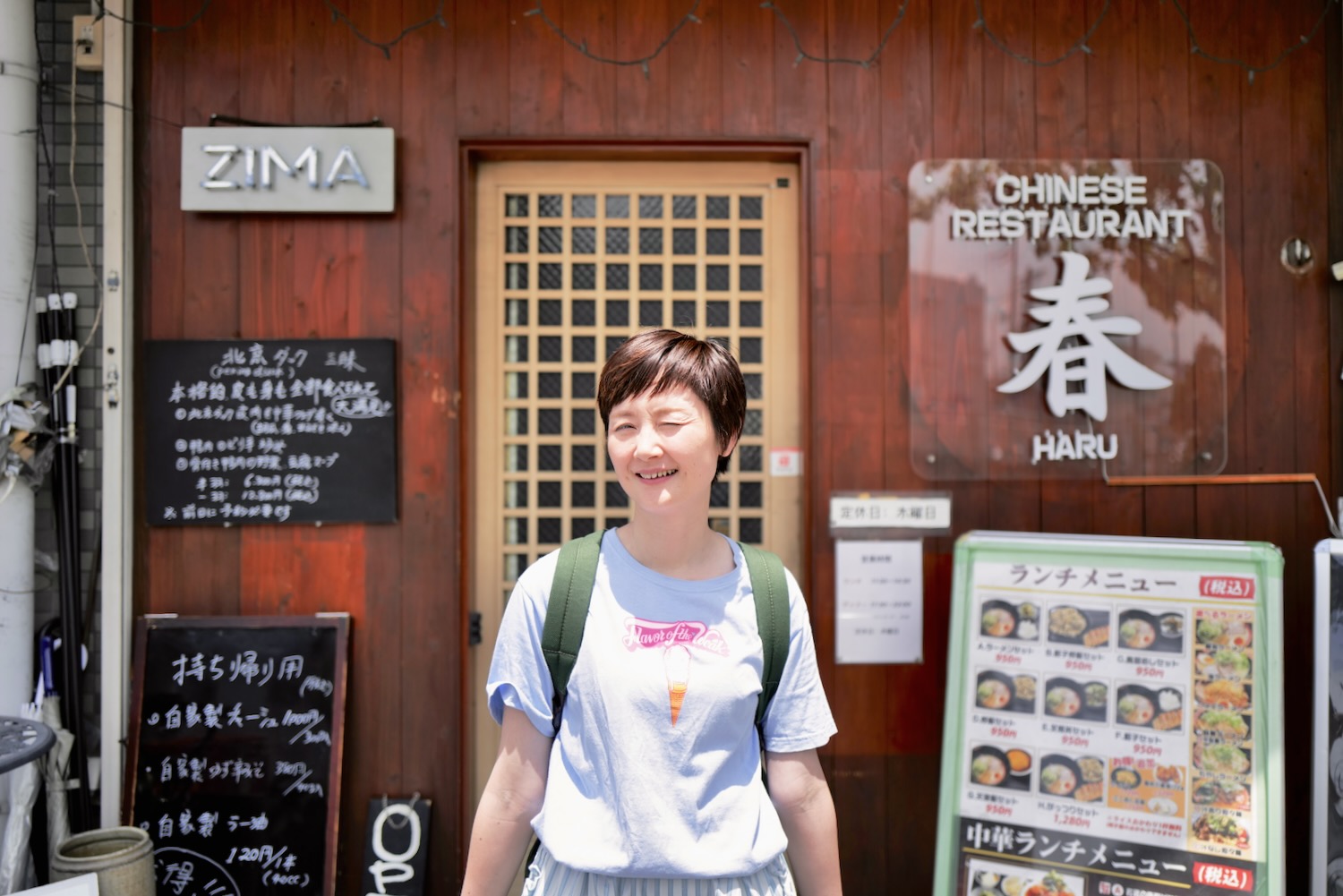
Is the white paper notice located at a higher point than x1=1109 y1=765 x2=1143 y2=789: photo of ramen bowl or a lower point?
A: higher

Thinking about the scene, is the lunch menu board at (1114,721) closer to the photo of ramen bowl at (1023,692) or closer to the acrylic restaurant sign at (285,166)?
the photo of ramen bowl at (1023,692)

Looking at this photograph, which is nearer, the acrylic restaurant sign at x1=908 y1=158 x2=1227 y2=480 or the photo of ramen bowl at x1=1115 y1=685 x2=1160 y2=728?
the photo of ramen bowl at x1=1115 y1=685 x2=1160 y2=728

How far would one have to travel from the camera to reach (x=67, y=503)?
10.7 ft

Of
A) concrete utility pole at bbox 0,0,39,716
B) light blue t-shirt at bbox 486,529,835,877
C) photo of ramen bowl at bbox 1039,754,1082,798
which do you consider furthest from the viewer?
concrete utility pole at bbox 0,0,39,716

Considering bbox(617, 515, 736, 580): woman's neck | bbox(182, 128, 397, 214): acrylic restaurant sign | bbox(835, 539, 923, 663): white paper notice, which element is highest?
bbox(182, 128, 397, 214): acrylic restaurant sign

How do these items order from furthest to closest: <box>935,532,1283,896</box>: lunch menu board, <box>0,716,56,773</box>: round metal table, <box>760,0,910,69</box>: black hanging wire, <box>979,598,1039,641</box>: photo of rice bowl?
1. <box>760,0,910,69</box>: black hanging wire
2. <box>979,598,1039,641</box>: photo of rice bowl
3. <box>935,532,1283,896</box>: lunch menu board
4. <box>0,716,56,773</box>: round metal table

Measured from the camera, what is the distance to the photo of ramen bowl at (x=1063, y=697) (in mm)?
2855

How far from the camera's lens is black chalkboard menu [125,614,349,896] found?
3211 mm

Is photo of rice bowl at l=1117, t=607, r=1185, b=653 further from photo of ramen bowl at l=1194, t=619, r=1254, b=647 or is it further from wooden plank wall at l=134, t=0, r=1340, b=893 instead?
wooden plank wall at l=134, t=0, r=1340, b=893

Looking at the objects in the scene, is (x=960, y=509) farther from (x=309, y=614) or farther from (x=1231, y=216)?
Answer: (x=309, y=614)

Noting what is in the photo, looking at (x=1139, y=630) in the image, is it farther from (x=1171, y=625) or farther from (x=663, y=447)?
(x=663, y=447)

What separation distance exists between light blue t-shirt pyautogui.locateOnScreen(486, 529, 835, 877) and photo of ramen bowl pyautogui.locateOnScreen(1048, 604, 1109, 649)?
1.57 meters

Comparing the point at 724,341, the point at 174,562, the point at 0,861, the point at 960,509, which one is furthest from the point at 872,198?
the point at 0,861

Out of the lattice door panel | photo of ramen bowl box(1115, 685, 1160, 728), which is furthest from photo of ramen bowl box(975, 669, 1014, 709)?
the lattice door panel
